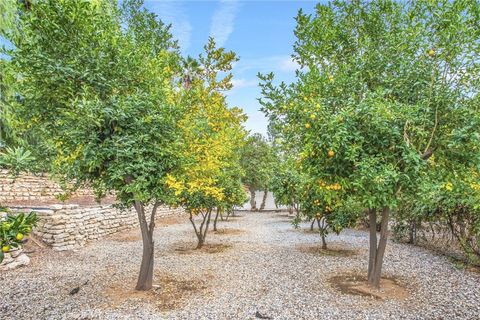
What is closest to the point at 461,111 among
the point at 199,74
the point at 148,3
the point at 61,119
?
the point at 199,74

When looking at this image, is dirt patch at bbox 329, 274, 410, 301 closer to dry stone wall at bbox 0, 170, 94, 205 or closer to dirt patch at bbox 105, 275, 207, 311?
dirt patch at bbox 105, 275, 207, 311

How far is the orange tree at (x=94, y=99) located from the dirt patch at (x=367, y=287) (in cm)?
407

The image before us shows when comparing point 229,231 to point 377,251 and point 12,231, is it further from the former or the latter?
point 12,231

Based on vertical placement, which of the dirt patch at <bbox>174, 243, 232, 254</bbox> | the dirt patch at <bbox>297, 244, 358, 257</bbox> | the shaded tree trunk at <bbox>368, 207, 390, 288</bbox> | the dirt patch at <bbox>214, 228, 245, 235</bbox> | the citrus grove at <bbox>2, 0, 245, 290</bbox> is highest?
the citrus grove at <bbox>2, 0, 245, 290</bbox>

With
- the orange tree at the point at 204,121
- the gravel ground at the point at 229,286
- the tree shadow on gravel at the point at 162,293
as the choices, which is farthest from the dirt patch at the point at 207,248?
the orange tree at the point at 204,121

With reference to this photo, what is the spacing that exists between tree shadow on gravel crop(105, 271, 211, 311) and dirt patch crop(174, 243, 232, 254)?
3.15 m

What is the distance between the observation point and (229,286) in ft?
22.4

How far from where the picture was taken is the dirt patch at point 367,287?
20.0ft

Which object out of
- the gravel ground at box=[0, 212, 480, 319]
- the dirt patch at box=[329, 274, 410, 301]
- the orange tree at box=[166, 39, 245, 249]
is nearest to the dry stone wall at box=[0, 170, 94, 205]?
the gravel ground at box=[0, 212, 480, 319]

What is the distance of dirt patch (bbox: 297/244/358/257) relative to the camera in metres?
10.0

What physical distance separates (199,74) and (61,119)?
264cm

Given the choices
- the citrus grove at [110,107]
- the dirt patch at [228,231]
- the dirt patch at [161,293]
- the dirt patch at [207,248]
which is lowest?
the dirt patch at [161,293]

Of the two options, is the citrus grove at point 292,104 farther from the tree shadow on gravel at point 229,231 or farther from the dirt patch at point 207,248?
the tree shadow on gravel at point 229,231

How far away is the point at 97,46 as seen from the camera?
5438mm
